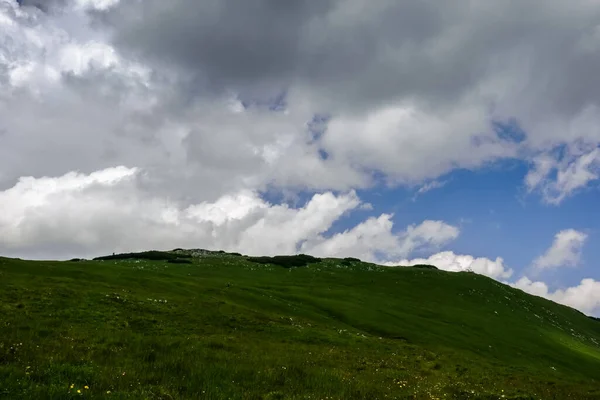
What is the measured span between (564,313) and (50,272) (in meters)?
115

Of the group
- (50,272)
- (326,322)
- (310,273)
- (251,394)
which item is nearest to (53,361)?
(251,394)

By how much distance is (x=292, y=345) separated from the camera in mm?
31344

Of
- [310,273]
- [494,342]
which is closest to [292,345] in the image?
[494,342]

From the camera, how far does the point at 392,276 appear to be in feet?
313

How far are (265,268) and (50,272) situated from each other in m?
46.8

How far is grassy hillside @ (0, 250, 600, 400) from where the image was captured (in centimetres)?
1462

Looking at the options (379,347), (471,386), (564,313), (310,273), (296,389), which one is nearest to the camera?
(296,389)

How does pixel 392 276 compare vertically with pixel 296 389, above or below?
above

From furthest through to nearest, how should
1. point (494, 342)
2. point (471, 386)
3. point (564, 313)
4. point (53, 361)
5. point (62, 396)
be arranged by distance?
point (564, 313) → point (494, 342) → point (471, 386) → point (53, 361) → point (62, 396)

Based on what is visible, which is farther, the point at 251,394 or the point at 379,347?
the point at 379,347

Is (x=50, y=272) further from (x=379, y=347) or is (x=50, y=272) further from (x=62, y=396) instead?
(x=62, y=396)

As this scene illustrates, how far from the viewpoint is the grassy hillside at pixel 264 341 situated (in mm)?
14625

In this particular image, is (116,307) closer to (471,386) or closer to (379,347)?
(379,347)

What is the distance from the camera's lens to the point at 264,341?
31234 millimetres
